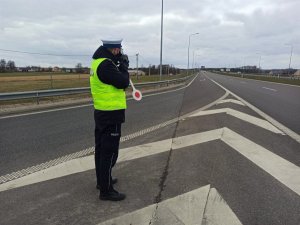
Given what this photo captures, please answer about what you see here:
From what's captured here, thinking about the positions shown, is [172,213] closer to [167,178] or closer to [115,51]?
[167,178]

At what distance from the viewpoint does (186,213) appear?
13.1ft

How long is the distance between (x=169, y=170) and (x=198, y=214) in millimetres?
1645

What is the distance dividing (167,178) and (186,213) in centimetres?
124

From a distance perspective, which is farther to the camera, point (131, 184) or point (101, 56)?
point (131, 184)

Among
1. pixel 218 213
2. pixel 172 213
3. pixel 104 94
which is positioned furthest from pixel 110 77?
pixel 218 213

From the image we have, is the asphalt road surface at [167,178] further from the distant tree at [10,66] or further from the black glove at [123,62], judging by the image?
the distant tree at [10,66]

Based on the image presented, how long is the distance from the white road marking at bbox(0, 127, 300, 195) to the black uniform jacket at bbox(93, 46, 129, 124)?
56.1 inches

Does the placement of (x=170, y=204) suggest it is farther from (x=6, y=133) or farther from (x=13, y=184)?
(x=6, y=133)

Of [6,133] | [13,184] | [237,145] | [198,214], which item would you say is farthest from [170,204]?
[6,133]

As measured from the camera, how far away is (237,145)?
7.01 m

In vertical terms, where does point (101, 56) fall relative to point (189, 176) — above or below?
above

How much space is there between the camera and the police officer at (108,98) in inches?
172

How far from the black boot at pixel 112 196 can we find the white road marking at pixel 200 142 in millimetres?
1144

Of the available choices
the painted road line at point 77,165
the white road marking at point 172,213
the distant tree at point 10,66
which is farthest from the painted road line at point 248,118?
the distant tree at point 10,66
